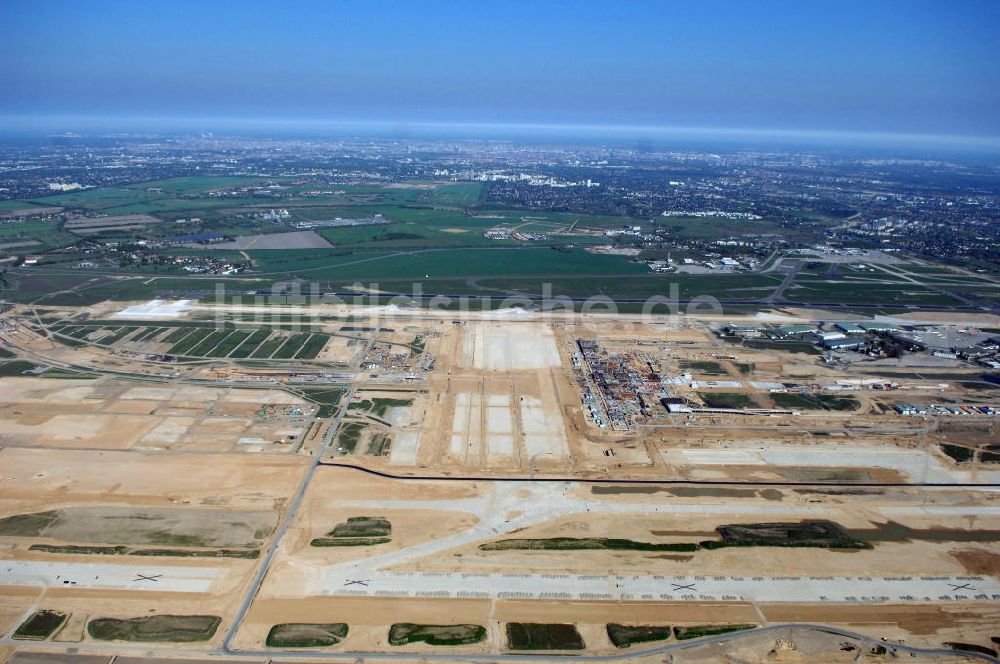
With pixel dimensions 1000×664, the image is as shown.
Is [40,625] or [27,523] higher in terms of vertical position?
[27,523]

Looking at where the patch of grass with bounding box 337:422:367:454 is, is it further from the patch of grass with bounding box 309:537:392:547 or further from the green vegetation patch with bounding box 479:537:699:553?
the green vegetation patch with bounding box 479:537:699:553

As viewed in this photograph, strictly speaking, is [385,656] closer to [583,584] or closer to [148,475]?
[583,584]

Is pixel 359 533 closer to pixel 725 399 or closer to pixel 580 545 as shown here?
pixel 580 545

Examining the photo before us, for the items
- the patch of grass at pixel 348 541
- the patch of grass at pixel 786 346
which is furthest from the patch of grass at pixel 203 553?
the patch of grass at pixel 786 346

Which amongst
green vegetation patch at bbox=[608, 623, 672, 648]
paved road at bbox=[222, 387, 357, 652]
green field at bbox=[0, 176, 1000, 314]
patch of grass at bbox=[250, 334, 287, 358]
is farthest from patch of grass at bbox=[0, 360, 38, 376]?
green vegetation patch at bbox=[608, 623, 672, 648]

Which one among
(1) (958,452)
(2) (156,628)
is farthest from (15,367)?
(1) (958,452)

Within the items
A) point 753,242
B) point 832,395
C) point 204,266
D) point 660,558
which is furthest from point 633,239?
point 660,558
